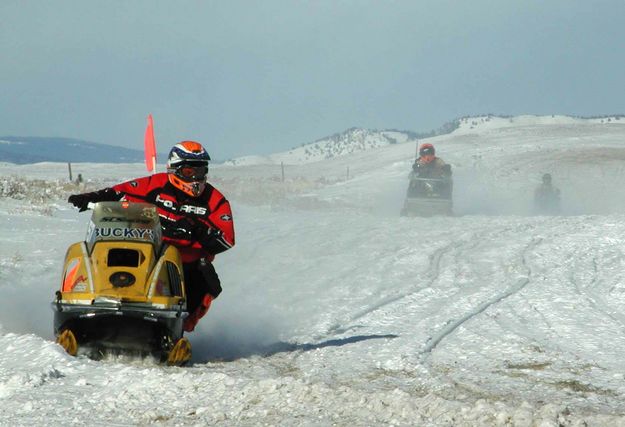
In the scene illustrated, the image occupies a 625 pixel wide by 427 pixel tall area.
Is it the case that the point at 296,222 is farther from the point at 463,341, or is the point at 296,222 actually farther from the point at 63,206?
the point at 463,341

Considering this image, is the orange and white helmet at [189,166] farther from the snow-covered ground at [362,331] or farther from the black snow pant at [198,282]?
the snow-covered ground at [362,331]

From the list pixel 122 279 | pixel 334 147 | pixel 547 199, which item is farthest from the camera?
pixel 334 147

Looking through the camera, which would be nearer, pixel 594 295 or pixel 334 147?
pixel 594 295

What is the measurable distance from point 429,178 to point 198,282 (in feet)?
60.8

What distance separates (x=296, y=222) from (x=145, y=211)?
13.3 meters

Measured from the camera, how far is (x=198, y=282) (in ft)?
27.9

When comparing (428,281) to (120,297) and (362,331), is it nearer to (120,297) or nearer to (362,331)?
(362,331)

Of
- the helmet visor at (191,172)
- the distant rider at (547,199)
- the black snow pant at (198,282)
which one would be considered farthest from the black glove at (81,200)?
the distant rider at (547,199)

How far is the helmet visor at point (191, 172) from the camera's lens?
28.5 ft

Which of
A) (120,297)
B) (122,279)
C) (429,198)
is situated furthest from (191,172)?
(429,198)

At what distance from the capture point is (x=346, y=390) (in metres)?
6.03

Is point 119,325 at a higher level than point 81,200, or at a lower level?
lower

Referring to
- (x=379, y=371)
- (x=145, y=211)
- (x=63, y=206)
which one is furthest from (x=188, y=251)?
(x=63, y=206)

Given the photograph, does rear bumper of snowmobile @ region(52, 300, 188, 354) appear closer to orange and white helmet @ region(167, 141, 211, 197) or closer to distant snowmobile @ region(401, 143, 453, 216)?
orange and white helmet @ region(167, 141, 211, 197)
